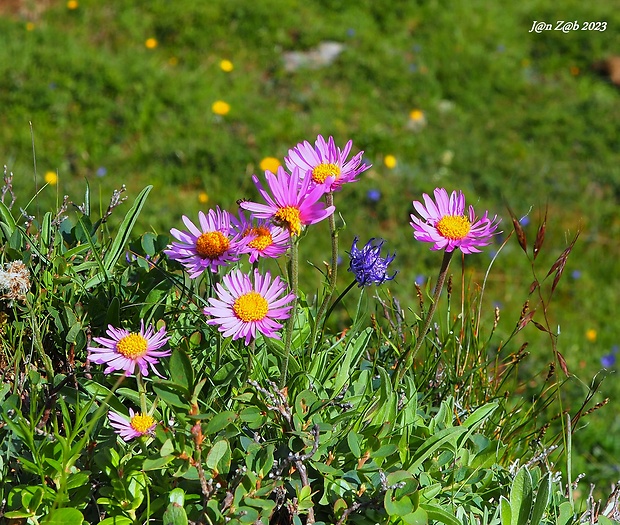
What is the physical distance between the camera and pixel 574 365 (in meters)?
3.63

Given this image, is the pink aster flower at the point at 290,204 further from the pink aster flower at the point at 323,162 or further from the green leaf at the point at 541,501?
the green leaf at the point at 541,501

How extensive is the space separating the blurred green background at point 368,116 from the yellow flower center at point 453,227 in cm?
205

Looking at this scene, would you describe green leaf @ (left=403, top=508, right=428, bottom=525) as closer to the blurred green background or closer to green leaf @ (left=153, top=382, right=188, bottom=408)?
green leaf @ (left=153, top=382, right=188, bottom=408)

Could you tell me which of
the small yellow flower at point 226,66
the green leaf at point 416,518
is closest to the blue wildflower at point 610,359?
the green leaf at point 416,518

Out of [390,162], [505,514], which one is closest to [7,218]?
[505,514]

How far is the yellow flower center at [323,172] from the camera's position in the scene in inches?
54.4

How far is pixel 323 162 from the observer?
56.4 inches

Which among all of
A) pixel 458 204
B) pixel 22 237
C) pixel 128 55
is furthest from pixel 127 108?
pixel 458 204

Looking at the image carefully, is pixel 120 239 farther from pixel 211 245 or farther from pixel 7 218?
pixel 211 245

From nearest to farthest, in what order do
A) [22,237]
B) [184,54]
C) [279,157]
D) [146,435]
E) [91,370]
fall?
[146,435]
[91,370]
[22,237]
[279,157]
[184,54]

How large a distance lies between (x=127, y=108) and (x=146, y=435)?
391 centimetres

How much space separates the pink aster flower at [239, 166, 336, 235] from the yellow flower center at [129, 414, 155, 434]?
383mm

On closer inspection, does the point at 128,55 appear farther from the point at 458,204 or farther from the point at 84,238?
the point at 458,204

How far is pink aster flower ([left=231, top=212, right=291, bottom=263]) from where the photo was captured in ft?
4.37
